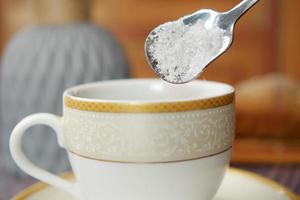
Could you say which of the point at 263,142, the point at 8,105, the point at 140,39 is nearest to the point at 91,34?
the point at 8,105

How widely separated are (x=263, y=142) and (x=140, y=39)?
156 centimetres

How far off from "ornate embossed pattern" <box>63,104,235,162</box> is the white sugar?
5 cm

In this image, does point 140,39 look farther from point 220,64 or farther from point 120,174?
point 120,174

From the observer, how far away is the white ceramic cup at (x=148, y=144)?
0.40m

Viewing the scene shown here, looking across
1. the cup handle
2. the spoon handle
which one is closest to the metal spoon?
the spoon handle

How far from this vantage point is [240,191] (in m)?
0.50

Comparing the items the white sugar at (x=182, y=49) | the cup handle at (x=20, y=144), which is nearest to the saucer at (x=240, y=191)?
the cup handle at (x=20, y=144)

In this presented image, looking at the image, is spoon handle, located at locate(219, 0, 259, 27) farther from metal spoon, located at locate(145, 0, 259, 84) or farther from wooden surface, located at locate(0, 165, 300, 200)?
wooden surface, located at locate(0, 165, 300, 200)

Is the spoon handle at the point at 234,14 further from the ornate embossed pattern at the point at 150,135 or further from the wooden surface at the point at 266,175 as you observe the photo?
the wooden surface at the point at 266,175

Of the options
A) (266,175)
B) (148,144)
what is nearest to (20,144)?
(148,144)

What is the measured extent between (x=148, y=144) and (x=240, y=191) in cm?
15

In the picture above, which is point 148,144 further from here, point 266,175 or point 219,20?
point 266,175

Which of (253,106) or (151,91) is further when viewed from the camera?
(253,106)

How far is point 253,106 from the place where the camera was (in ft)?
2.82
